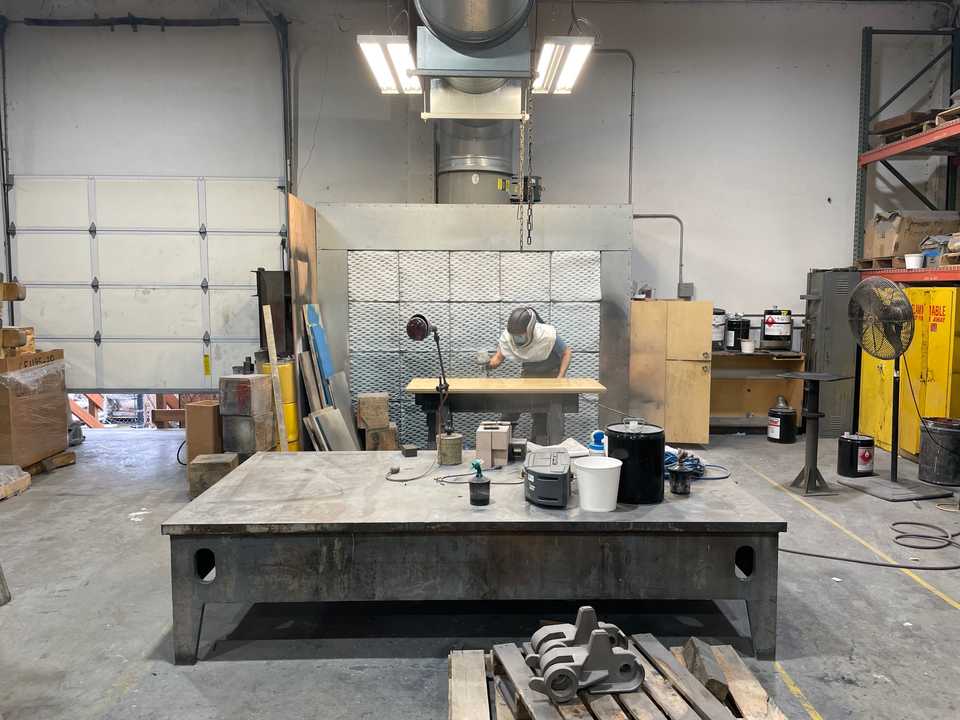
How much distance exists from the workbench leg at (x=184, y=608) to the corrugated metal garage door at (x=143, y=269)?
4763 mm

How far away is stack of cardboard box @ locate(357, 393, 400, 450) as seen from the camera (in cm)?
576

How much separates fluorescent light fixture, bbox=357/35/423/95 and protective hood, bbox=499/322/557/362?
2.05 metres

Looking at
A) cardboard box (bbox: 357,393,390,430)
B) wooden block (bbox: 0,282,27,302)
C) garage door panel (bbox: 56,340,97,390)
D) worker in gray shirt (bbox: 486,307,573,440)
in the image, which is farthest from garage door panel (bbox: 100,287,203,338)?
worker in gray shirt (bbox: 486,307,573,440)

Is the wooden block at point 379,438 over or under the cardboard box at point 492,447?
under

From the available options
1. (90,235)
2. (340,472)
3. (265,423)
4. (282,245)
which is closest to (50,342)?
(90,235)

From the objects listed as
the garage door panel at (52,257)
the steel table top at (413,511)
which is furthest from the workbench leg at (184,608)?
the garage door panel at (52,257)

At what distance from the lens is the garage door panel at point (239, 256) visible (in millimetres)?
6902

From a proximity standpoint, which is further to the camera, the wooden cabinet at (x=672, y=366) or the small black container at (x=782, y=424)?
the small black container at (x=782, y=424)

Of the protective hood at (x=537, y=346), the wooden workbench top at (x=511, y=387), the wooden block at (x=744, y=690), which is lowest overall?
the wooden block at (x=744, y=690)

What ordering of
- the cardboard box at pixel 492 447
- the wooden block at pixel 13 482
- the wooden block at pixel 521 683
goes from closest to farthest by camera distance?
the wooden block at pixel 521 683, the cardboard box at pixel 492 447, the wooden block at pixel 13 482

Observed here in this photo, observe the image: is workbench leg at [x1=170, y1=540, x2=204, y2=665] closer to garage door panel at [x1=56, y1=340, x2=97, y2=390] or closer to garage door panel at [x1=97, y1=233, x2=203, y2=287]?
garage door panel at [x1=97, y1=233, x2=203, y2=287]

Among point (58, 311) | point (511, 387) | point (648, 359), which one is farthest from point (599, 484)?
point (58, 311)

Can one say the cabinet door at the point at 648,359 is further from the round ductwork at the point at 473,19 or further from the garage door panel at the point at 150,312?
the garage door panel at the point at 150,312

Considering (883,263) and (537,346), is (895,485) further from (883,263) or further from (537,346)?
(537,346)
